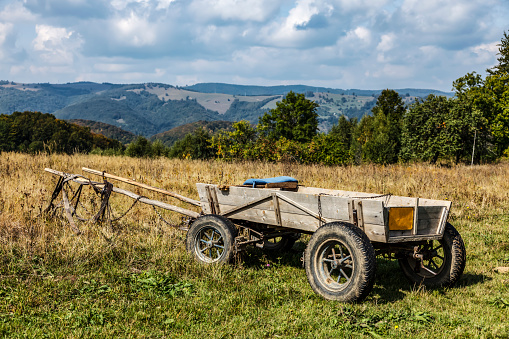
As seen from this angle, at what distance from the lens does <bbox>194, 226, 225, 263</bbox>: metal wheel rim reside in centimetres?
518

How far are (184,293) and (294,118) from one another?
38870 mm

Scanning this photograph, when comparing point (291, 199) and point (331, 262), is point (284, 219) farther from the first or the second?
point (331, 262)

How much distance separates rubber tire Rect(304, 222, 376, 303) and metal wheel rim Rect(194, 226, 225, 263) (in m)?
1.39

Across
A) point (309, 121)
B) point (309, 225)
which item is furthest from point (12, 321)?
point (309, 121)

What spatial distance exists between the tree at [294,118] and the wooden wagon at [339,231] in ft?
117

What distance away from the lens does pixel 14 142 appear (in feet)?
145

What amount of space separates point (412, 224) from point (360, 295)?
3.45ft

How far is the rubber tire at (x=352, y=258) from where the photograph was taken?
150 inches

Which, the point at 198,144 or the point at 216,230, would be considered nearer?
the point at 216,230

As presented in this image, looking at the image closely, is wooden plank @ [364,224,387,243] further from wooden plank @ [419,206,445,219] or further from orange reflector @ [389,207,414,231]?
wooden plank @ [419,206,445,219]

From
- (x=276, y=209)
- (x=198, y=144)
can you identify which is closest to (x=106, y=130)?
(x=198, y=144)

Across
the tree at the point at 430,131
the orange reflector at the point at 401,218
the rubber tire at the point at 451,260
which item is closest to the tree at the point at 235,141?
the rubber tire at the point at 451,260

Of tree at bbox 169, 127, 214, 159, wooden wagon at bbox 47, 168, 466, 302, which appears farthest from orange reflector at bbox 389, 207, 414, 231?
tree at bbox 169, 127, 214, 159

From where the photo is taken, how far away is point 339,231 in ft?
13.0
